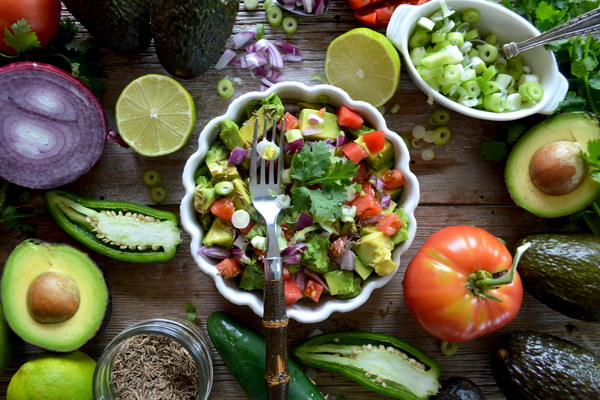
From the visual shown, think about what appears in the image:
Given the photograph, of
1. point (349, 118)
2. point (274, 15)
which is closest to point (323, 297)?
point (349, 118)

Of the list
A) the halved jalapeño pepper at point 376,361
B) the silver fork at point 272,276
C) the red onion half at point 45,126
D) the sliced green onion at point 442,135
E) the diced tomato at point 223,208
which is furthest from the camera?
the sliced green onion at point 442,135

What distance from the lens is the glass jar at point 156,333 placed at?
1832 mm

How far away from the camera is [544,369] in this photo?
1951 millimetres

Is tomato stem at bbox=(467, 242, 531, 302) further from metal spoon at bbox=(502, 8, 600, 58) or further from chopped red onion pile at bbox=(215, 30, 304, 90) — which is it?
chopped red onion pile at bbox=(215, 30, 304, 90)

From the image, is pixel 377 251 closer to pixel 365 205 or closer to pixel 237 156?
pixel 365 205

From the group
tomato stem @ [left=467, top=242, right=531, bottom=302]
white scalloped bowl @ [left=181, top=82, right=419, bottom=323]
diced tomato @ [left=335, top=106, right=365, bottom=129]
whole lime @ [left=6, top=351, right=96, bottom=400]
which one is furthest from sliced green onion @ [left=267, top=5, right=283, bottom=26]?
whole lime @ [left=6, top=351, right=96, bottom=400]

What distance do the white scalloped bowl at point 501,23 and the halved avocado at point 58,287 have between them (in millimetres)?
1342

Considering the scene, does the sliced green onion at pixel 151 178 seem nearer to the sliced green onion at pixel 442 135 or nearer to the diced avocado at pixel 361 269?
the diced avocado at pixel 361 269

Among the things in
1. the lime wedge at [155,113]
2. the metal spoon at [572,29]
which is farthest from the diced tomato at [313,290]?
the metal spoon at [572,29]

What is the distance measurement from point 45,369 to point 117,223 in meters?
0.55

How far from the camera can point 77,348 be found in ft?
6.32

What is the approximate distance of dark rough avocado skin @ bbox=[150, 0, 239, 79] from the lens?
1.79 m

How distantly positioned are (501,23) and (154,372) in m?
1.78

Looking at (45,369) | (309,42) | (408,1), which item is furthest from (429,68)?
(45,369)
